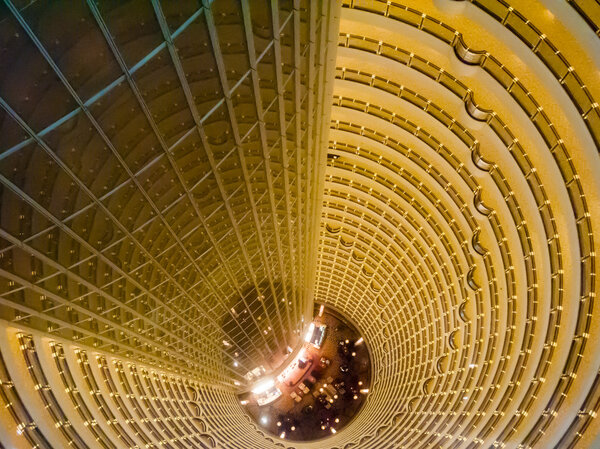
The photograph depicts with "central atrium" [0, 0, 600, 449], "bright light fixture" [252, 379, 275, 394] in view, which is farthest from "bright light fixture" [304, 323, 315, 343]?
"central atrium" [0, 0, 600, 449]

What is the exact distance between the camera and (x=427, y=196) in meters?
26.8

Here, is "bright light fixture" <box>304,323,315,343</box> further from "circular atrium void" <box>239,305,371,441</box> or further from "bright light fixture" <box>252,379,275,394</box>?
"bright light fixture" <box>252,379,275,394</box>

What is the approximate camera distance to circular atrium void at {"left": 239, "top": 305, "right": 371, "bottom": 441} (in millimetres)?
42500

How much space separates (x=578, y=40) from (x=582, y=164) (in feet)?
14.2

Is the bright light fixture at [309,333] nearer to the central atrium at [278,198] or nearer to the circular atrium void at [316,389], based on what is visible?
the circular atrium void at [316,389]

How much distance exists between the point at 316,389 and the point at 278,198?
1136 inches

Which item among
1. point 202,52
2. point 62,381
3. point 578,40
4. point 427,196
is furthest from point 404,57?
point 62,381

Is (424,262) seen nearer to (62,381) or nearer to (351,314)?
(351,314)

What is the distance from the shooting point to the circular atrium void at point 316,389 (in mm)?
42500

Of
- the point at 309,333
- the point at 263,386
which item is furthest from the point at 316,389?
the point at 309,333

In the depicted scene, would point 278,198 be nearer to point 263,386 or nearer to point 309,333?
point 309,333

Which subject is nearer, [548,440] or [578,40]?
[578,40]

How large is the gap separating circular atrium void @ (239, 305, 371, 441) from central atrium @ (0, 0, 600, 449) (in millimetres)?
8393

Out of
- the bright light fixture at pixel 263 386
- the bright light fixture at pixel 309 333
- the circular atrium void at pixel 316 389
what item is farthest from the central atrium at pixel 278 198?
the bright light fixture at pixel 309 333
